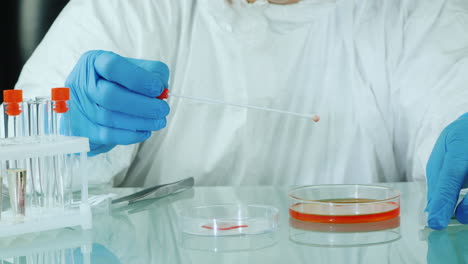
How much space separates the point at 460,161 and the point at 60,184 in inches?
27.2

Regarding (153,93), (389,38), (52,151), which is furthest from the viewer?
(389,38)

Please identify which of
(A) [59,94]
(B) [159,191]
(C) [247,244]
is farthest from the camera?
(B) [159,191]

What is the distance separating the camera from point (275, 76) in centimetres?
168

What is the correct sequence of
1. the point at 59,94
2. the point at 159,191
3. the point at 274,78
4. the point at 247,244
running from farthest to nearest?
1. the point at 274,78
2. the point at 159,191
3. the point at 59,94
4. the point at 247,244

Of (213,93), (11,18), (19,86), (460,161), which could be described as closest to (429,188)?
(460,161)

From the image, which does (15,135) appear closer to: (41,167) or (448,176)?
(41,167)

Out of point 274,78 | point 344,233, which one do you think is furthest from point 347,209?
point 274,78

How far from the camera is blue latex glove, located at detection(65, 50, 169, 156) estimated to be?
4.06 feet

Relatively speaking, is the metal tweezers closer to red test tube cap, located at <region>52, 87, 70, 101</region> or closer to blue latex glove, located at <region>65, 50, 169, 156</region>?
blue latex glove, located at <region>65, 50, 169, 156</region>

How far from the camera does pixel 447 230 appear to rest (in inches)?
35.4

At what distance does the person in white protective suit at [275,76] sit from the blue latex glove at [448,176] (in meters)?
0.53

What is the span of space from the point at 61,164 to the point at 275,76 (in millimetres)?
869

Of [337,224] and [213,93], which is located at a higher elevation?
[213,93]

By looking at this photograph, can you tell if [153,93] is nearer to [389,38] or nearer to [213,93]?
Answer: [213,93]
